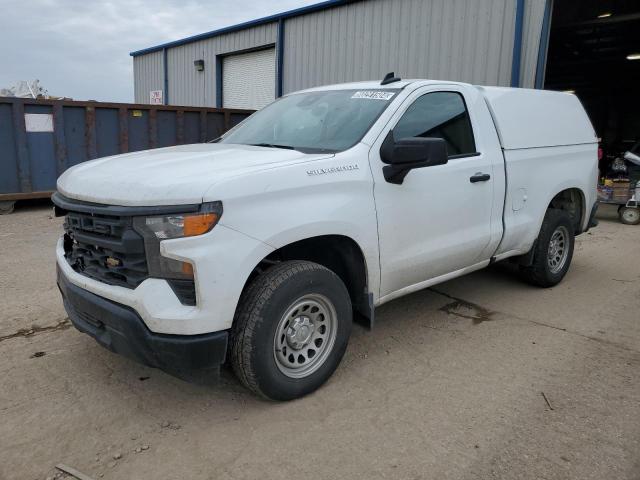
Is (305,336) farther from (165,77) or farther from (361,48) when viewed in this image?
(165,77)

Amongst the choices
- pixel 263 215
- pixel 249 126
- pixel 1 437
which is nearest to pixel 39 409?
pixel 1 437

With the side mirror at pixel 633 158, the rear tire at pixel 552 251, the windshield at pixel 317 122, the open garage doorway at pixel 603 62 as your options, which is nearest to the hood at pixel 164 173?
the windshield at pixel 317 122

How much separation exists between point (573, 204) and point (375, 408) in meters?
3.89

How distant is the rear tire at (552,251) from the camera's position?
5.14m

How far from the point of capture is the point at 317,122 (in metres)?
3.85

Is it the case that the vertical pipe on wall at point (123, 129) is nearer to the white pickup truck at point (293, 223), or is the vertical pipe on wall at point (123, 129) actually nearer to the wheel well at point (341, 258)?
the white pickup truck at point (293, 223)

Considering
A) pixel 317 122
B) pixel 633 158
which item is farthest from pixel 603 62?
pixel 317 122

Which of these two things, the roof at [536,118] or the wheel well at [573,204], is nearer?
the roof at [536,118]

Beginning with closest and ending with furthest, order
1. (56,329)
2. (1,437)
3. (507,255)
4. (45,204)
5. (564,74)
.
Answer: (1,437)
(56,329)
(507,255)
(45,204)
(564,74)

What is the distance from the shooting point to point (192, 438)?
9.21 ft

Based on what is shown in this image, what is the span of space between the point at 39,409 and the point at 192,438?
3.20ft

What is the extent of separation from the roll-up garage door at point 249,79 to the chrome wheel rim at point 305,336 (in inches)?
504

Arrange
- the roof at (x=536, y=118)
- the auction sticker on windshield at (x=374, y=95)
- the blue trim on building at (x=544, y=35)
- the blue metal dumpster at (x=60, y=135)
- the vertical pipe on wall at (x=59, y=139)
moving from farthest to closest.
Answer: the vertical pipe on wall at (x=59, y=139) → the blue trim on building at (x=544, y=35) → the blue metal dumpster at (x=60, y=135) → the roof at (x=536, y=118) → the auction sticker on windshield at (x=374, y=95)

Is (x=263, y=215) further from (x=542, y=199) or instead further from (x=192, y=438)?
(x=542, y=199)
